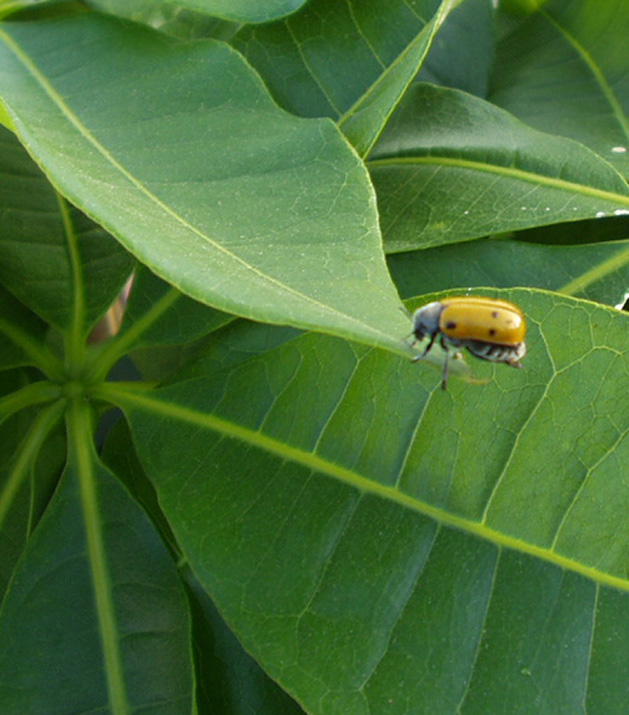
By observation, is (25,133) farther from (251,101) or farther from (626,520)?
(626,520)

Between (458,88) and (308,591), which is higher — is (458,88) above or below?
above

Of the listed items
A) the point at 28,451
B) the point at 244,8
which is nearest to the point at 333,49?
the point at 244,8

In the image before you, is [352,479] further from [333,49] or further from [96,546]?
[333,49]

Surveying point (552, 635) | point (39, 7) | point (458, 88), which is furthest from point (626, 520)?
point (39, 7)

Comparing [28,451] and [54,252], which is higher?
[54,252]

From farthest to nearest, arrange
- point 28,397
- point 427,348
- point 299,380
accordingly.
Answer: point 28,397 → point 299,380 → point 427,348

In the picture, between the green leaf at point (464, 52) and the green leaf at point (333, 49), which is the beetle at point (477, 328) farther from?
the green leaf at point (464, 52)
